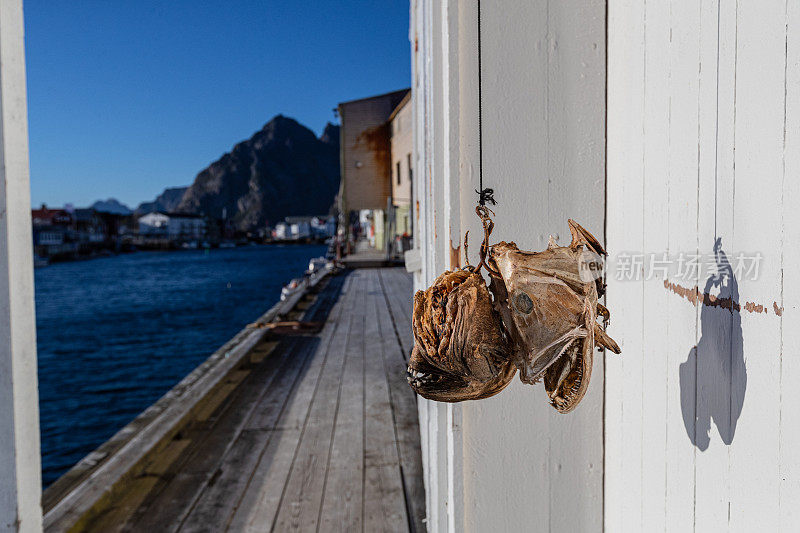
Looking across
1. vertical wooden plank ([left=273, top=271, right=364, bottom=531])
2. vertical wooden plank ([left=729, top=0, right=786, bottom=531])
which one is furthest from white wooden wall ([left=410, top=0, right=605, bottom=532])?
vertical wooden plank ([left=273, top=271, right=364, bottom=531])

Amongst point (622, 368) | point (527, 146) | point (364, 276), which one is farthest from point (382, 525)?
point (364, 276)

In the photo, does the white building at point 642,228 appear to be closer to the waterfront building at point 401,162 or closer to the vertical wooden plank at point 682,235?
the vertical wooden plank at point 682,235

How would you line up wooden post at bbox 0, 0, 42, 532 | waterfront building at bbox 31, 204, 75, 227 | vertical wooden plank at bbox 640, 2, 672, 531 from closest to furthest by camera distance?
vertical wooden plank at bbox 640, 2, 672, 531
wooden post at bbox 0, 0, 42, 532
waterfront building at bbox 31, 204, 75, 227

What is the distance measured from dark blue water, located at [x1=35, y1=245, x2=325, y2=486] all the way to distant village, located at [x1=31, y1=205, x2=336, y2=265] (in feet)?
66.2

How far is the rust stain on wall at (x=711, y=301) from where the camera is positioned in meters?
0.74

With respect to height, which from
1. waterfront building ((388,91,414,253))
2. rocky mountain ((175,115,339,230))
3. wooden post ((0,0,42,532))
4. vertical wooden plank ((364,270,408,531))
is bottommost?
vertical wooden plank ((364,270,408,531))

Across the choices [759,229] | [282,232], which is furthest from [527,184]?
[282,232]

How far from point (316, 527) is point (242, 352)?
3508 mm

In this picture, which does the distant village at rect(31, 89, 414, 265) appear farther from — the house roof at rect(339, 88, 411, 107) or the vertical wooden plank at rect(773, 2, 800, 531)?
the vertical wooden plank at rect(773, 2, 800, 531)

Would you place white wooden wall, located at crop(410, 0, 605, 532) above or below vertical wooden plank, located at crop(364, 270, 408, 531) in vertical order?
above

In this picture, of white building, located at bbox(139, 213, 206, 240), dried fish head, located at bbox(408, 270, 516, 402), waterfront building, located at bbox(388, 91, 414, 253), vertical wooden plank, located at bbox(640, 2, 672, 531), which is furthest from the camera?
white building, located at bbox(139, 213, 206, 240)

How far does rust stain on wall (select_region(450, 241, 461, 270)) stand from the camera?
148 cm

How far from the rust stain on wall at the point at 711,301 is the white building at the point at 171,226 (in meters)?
138

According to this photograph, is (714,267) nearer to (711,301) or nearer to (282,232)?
(711,301)
